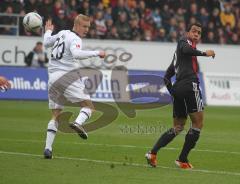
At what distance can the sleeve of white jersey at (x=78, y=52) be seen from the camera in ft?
39.7

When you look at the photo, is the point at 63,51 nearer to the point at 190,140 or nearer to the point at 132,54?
the point at 190,140

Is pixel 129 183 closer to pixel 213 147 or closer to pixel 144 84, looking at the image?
pixel 213 147

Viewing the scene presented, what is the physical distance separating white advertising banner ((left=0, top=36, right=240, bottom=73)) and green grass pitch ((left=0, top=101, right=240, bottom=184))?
812cm

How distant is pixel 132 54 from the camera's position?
31.5 meters

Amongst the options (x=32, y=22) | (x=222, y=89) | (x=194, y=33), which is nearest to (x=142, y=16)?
(x=222, y=89)

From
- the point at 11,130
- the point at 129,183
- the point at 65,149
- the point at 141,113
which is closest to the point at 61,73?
the point at 65,149

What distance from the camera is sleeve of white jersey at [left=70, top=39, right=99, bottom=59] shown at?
12086mm

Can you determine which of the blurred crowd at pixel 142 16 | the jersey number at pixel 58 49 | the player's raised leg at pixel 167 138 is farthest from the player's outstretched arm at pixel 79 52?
the blurred crowd at pixel 142 16

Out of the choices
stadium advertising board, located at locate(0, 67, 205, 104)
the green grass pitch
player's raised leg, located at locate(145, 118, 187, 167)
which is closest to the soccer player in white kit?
the green grass pitch

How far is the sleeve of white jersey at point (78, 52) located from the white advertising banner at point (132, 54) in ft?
58.0

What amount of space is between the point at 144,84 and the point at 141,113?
389 cm

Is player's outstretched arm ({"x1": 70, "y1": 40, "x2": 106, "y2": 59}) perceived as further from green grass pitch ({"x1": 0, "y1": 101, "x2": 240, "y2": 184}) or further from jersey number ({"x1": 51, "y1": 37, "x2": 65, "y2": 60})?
green grass pitch ({"x1": 0, "y1": 101, "x2": 240, "y2": 184})

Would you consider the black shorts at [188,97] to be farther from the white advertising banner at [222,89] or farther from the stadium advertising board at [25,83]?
the white advertising banner at [222,89]

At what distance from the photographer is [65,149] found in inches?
560
